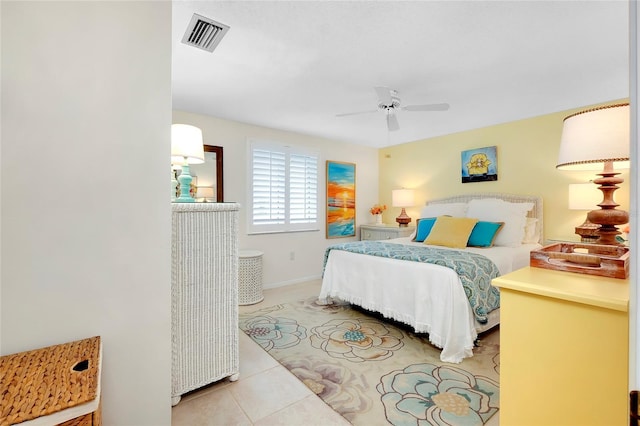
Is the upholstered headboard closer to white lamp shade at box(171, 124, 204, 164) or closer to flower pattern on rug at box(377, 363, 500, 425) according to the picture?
flower pattern on rug at box(377, 363, 500, 425)

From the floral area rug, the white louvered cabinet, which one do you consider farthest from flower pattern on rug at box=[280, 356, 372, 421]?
the white louvered cabinet

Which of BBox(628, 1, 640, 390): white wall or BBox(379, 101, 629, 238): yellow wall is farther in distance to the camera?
BBox(379, 101, 629, 238): yellow wall

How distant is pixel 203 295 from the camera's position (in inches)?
69.8

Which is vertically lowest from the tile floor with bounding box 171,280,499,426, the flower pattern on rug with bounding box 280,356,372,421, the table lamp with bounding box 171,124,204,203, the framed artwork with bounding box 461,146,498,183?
the tile floor with bounding box 171,280,499,426

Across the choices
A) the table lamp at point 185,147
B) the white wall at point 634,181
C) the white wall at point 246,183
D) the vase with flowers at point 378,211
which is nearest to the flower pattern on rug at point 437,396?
the white wall at point 634,181

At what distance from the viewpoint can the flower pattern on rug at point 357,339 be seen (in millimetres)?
2254

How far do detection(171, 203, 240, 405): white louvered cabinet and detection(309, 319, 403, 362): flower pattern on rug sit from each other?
796mm

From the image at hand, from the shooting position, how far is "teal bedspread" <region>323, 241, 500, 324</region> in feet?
7.29

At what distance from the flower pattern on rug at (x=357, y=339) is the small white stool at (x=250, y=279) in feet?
3.58

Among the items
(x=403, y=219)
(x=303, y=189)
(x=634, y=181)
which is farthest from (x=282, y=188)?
(x=634, y=181)

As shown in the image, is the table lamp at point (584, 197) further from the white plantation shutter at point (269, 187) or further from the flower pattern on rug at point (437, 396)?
the white plantation shutter at point (269, 187)

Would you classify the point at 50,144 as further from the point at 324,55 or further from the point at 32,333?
the point at 324,55

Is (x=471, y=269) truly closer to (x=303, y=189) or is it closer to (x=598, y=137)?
(x=598, y=137)

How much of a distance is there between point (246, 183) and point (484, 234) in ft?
9.79
